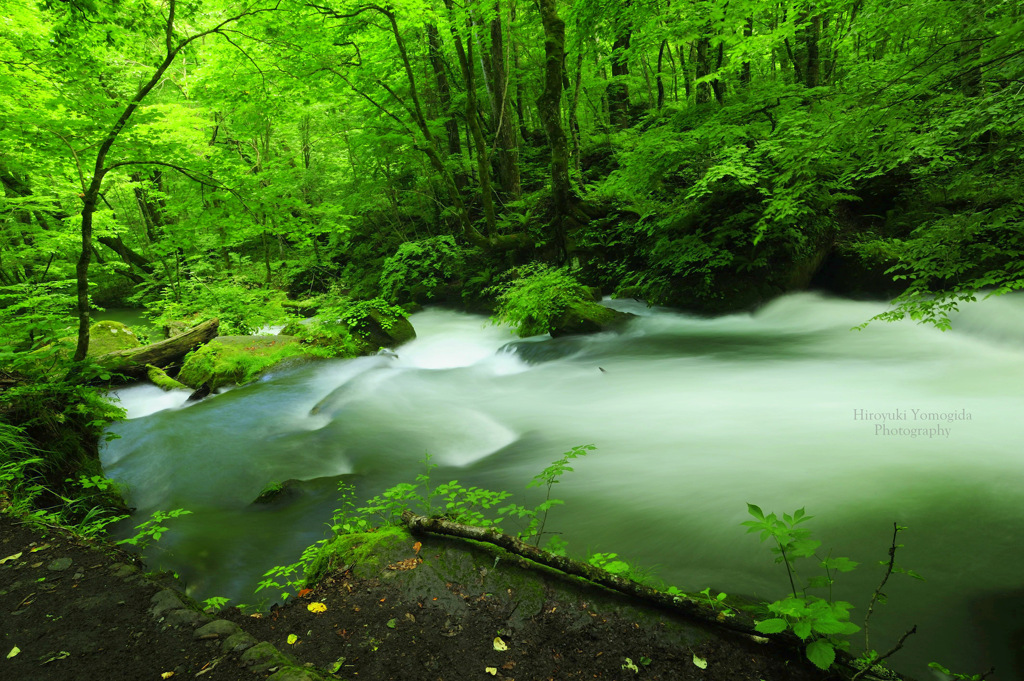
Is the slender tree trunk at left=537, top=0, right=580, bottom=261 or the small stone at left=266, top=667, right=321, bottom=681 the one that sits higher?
the slender tree trunk at left=537, top=0, right=580, bottom=261

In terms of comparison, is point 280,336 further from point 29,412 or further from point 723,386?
point 723,386

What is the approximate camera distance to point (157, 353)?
9805 mm

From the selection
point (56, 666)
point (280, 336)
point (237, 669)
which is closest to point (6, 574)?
point (56, 666)

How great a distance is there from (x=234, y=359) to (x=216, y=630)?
808 centimetres

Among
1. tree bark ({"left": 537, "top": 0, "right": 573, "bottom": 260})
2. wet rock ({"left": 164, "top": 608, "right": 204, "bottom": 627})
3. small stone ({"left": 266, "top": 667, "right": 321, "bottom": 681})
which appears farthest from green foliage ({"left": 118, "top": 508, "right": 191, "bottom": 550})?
tree bark ({"left": 537, "top": 0, "right": 573, "bottom": 260})

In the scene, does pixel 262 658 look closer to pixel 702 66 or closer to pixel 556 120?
pixel 556 120

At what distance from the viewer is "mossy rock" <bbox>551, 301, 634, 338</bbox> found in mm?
9398

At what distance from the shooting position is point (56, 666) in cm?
215

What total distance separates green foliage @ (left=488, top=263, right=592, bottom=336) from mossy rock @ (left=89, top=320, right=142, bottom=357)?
8132mm

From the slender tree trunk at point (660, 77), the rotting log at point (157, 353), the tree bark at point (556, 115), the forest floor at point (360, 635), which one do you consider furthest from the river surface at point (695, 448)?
the slender tree trunk at point (660, 77)

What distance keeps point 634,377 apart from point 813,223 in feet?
16.1

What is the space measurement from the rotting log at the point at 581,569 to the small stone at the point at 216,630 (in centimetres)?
112

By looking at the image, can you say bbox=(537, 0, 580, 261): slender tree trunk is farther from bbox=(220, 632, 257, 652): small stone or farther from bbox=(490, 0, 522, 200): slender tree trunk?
bbox=(220, 632, 257, 652): small stone

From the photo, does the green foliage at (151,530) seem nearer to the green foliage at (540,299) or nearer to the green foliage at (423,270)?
the green foliage at (540,299)
